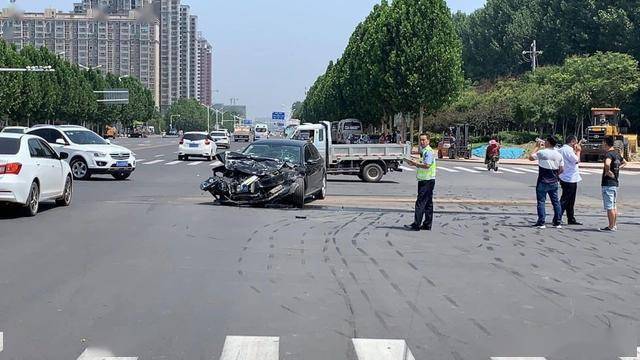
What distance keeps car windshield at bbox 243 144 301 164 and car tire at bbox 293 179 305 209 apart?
0.73 m

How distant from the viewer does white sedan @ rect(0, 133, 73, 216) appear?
14.2 m

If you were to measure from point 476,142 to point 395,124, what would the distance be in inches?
350

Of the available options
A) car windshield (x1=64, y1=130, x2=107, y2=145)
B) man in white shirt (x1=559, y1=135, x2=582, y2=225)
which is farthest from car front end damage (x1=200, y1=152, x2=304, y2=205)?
car windshield (x1=64, y1=130, x2=107, y2=145)

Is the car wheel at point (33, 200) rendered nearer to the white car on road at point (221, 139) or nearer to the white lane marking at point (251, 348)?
the white lane marking at point (251, 348)

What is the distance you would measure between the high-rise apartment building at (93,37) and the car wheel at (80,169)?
77.3 metres

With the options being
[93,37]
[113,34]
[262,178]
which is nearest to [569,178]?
[262,178]

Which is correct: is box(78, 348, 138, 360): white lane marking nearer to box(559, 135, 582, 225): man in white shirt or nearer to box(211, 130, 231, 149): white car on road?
box(559, 135, 582, 225): man in white shirt

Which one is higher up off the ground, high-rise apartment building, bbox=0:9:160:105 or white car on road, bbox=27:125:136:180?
high-rise apartment building, bbox=0:9:160:105

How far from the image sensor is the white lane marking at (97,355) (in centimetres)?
602

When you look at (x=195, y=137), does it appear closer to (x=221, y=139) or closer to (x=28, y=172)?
(x=221, y=139)

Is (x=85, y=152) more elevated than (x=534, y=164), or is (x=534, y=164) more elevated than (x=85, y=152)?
(x=85, y=152)

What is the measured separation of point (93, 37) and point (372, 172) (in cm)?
10039

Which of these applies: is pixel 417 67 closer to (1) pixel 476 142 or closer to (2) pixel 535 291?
(1) pixel 476 142

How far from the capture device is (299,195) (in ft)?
58.0
